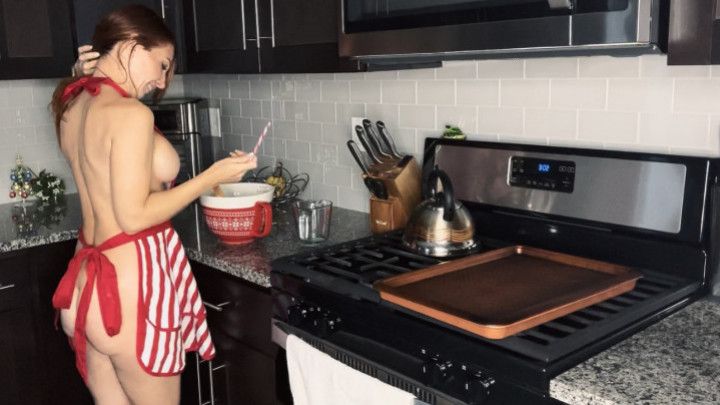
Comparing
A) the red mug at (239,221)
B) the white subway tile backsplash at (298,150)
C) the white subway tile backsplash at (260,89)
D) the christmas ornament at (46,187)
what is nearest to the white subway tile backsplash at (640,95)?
the red mug at (239,221)

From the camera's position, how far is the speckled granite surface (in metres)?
1.09

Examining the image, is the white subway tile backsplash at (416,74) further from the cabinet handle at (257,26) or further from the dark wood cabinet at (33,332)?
the dark wood cabinet at (33,332)

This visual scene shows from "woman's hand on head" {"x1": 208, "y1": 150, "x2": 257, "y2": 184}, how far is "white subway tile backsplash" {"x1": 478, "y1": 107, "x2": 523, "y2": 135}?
2.19 feet

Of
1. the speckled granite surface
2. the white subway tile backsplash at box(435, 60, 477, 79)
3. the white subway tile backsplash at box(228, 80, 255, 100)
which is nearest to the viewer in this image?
the speckled granite surface

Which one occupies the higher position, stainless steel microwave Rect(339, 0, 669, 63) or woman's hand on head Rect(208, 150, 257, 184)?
stainless steel microwave Rect(339, 0, 669, 63)

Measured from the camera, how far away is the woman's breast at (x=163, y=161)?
5.90 feet

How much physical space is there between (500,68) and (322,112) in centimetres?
79

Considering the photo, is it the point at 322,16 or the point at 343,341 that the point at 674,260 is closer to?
the point at 343,341

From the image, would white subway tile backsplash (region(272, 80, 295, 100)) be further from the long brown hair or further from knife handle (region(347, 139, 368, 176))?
the long brown hair

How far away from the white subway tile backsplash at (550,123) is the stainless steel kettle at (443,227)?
306 mm

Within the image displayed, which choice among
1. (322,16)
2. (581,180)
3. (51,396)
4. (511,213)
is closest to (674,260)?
(581,180)

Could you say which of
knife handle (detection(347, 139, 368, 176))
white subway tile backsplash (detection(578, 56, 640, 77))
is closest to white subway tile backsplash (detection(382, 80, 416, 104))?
knife handle (detection(347, 139, 368, 176))

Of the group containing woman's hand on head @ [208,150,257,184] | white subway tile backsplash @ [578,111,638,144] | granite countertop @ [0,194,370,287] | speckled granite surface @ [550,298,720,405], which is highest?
white subway tile backsplash @ [578,111,638,144]

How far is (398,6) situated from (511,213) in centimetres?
63
